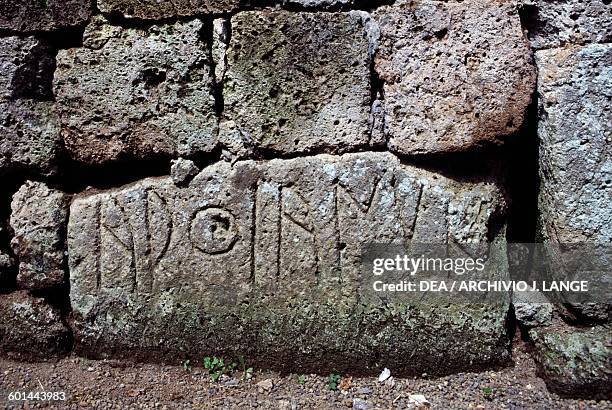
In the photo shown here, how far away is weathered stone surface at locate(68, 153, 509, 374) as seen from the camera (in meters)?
2.30

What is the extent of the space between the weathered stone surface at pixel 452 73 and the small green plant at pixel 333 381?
89cm

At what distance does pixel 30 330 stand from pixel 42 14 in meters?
1.25

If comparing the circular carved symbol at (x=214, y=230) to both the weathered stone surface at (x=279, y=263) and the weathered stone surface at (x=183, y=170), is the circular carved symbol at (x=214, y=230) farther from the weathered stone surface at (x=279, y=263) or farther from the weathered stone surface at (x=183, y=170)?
the weathered stone surface at (x=183, y=170)

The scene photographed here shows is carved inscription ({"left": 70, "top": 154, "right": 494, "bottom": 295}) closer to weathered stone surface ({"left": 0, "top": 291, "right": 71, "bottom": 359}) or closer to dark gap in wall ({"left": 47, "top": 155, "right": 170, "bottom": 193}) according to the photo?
dark gap in wall ({"left": 47, "top": 155, "right": 170, "bottom": 193})

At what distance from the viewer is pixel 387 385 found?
7.60 ft

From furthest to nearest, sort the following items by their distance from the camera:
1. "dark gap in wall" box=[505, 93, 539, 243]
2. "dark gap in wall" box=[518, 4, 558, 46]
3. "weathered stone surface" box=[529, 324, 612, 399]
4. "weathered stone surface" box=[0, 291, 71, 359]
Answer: "weathered stone surface" box=[0, 291, 71, 359] → "dark gap in wall" box=[505, 93, 539, 243] → "dark gap in wall" box=[518, 4, 558, 46] → "weathered stone surface" box=[529, 324, 612, 399]

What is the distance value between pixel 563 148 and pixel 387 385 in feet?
3.54

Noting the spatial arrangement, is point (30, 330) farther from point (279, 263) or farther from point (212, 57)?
point (212, 57)

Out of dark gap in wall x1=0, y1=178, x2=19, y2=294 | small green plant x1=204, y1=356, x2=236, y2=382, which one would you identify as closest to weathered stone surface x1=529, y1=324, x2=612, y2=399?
small green plant x1=204, y1=356, x2=236, y2=382

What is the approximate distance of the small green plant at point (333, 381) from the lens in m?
2.31

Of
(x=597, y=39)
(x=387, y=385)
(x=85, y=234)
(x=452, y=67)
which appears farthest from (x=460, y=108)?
(x=85, y=234)

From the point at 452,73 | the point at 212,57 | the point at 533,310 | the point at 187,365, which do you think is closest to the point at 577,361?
the point at 533,310

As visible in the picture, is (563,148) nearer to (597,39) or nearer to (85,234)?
(597,39)

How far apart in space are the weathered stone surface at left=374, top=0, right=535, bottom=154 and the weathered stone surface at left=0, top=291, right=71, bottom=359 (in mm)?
1537
